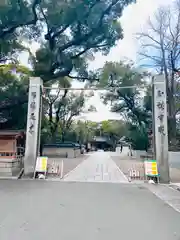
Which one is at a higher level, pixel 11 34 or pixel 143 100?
pixel 11 34

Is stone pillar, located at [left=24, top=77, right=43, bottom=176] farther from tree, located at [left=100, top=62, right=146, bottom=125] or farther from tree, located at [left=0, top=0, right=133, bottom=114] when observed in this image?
tree, located at [left=100, top=62, right=146, bottom=125]

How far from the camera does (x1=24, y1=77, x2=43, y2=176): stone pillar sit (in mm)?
13613

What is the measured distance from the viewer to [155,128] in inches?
541

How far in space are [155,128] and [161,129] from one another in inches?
11.7

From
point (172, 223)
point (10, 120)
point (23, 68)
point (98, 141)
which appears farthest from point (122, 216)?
point (98, 141)

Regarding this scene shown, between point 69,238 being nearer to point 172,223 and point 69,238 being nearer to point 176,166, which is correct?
point 172,223

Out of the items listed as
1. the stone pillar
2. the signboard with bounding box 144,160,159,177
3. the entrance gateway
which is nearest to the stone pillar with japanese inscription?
the entrance gateway

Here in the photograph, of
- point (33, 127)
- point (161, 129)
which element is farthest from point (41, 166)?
point (161, 129)

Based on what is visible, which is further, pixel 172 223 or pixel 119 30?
pixel 119 30

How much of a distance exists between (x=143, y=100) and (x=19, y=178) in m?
20.0

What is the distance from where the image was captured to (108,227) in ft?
17.0

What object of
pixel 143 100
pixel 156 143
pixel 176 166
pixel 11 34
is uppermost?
pixel 11 34

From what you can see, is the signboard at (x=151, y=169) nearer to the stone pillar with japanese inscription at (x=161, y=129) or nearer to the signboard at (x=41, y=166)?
the stone pillar with japanese inscription at (x=161, y=129)

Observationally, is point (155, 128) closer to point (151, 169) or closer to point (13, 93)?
point (151, 169)
